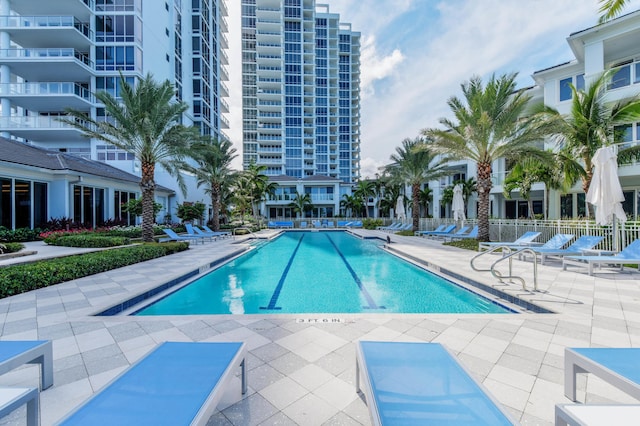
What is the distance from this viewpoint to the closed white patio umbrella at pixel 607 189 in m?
7.48

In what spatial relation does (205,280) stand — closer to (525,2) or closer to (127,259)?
(127,259)

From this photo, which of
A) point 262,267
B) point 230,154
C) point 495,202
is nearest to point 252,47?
point 230,154

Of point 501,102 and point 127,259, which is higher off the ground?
point 501,102

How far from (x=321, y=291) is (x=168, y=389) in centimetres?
528

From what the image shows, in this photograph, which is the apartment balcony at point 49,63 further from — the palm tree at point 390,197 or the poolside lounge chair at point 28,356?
the palm tree at point 390,197

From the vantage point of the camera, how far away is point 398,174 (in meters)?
22.1

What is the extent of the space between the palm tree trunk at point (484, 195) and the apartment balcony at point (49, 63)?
2825cm

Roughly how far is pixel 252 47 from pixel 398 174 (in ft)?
155

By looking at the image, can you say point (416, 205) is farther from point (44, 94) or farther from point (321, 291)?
point (44, 94)

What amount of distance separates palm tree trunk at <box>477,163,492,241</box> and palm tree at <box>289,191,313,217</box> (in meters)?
24.5

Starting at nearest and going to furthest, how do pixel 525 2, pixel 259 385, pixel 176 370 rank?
1. pixel 176 370
2. pixel 259 385
3. pixel 525 2

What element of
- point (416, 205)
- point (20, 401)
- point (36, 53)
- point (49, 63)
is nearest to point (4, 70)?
point (36, 53)

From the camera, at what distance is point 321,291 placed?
23.2 feet

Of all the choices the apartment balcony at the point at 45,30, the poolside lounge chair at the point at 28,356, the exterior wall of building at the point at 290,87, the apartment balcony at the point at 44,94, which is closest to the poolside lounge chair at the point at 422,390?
the poolside lounge chair at the point at 28,356
